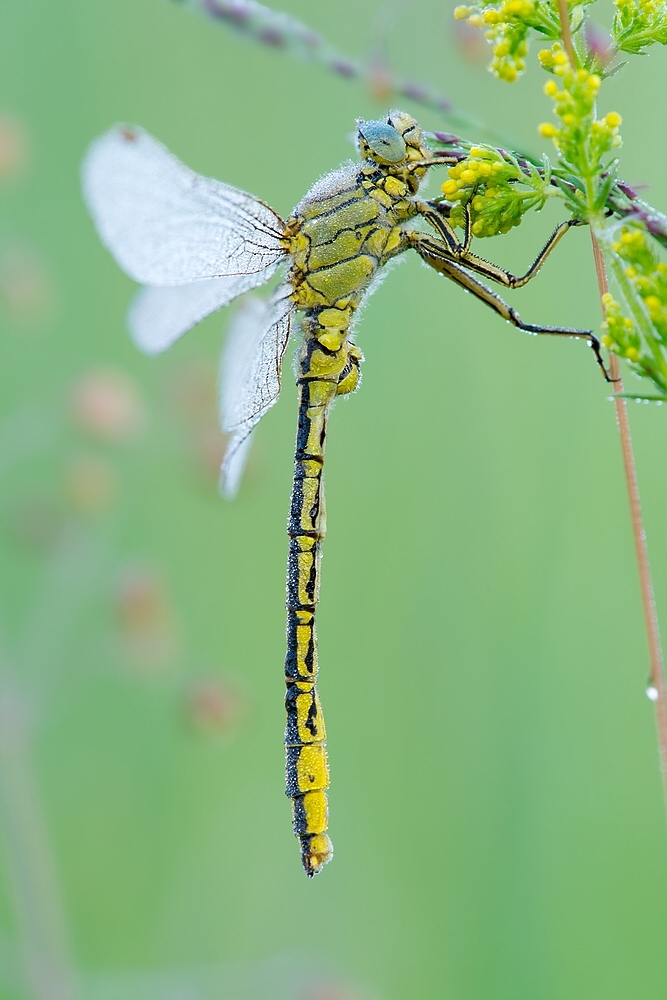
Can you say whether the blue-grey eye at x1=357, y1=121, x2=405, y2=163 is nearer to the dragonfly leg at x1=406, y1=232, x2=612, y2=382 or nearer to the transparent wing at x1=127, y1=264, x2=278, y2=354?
the dragonfly leg at x1=406, y1=232, x2=612, y2=382

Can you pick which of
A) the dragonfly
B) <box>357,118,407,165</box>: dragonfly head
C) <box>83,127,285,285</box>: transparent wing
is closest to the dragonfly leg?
the dragonfly

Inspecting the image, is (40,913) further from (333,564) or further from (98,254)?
(98,254)

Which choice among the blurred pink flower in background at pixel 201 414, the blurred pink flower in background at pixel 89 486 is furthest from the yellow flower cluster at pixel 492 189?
the blurred pink flower in background at pixel 89 486

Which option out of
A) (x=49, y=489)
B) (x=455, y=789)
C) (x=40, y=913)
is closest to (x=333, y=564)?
(x=455, y=789)

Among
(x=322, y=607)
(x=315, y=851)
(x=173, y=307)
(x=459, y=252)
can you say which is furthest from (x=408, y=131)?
(x=322, y=607)

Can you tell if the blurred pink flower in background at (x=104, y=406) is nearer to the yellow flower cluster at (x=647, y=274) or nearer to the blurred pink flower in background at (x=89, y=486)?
the blurred pink flower in background at (x=89, y=486)
